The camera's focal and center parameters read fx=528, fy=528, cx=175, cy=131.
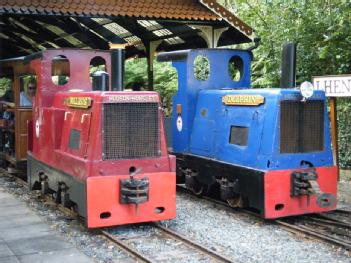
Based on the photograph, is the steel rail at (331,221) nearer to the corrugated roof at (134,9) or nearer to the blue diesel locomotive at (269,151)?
the blue diesel locomotive at (269,151)

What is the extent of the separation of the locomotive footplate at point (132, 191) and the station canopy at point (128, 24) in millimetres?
5618

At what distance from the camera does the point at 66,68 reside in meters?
8.83

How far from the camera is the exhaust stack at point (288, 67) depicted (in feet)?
24.0

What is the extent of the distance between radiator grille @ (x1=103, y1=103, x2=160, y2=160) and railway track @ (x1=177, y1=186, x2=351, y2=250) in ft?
6.35

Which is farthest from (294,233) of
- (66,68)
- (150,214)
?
(66,68)

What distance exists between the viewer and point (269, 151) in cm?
696

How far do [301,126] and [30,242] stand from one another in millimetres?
3810

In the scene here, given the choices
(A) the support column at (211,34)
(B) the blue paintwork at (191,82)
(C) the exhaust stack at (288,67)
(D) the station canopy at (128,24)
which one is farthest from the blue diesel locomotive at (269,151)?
(A) the support column at (211,34)

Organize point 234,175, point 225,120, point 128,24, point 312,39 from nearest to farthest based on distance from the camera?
point 234,175 → point 225,120 → point 312,39 → point 128,24

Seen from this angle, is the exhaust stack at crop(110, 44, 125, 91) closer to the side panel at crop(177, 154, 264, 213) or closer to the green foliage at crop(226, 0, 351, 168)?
the side panel at crop(177, 154, 264, 213)

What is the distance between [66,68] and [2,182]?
2965 millimetres

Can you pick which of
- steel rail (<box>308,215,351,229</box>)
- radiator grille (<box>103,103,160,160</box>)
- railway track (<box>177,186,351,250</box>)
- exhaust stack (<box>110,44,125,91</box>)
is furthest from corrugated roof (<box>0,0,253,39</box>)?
steel rail (<box>308,215,351,229</box>)

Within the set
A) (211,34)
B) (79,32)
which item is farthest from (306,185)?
(79,32)

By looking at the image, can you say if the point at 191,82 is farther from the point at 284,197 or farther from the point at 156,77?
the point at 156,77
